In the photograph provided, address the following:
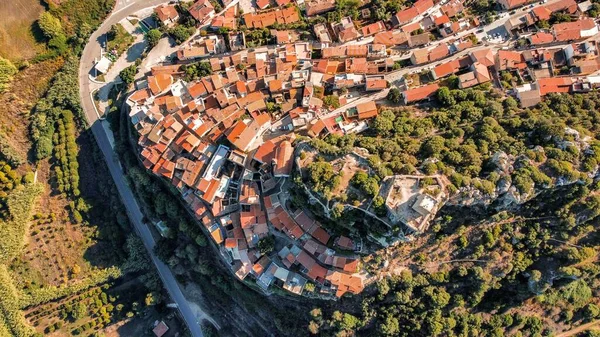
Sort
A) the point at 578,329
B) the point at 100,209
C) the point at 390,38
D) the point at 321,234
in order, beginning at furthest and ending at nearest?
the point at 100,209
the point at 390,38
the point at 578,329
the point at 321,234

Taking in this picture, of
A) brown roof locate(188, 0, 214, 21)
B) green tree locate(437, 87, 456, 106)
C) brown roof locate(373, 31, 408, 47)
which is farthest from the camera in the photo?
brown roof locate(188, 0, 214, 21)

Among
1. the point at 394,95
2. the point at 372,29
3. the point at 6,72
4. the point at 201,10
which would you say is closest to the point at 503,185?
the point at 394,95

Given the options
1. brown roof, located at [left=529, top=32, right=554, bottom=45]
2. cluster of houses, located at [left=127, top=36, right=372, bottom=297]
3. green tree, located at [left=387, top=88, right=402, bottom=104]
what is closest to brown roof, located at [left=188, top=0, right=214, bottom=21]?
cluster of houses, located at [left=127, top=36, right=372, bottom=297]

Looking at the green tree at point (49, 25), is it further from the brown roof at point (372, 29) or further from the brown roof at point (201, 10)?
the brown roof at point (372, 29)

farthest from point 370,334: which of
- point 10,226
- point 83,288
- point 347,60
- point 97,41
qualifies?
point 97,41

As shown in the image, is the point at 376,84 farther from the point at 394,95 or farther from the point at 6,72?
the point at 6,72

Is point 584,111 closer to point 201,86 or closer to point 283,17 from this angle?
point 283,17

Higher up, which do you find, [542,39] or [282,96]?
[282,96]

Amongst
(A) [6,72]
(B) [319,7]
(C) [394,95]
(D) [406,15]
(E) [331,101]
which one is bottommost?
(C) [394,95]

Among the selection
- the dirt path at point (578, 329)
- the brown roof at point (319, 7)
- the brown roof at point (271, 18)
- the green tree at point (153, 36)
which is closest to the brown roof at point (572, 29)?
the brown roof at point (319, 7)

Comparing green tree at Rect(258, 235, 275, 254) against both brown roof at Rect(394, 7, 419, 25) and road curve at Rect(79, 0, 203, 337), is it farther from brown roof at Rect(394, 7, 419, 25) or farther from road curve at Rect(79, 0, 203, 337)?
brown roof at Rect(394, 7, 419, 25)
